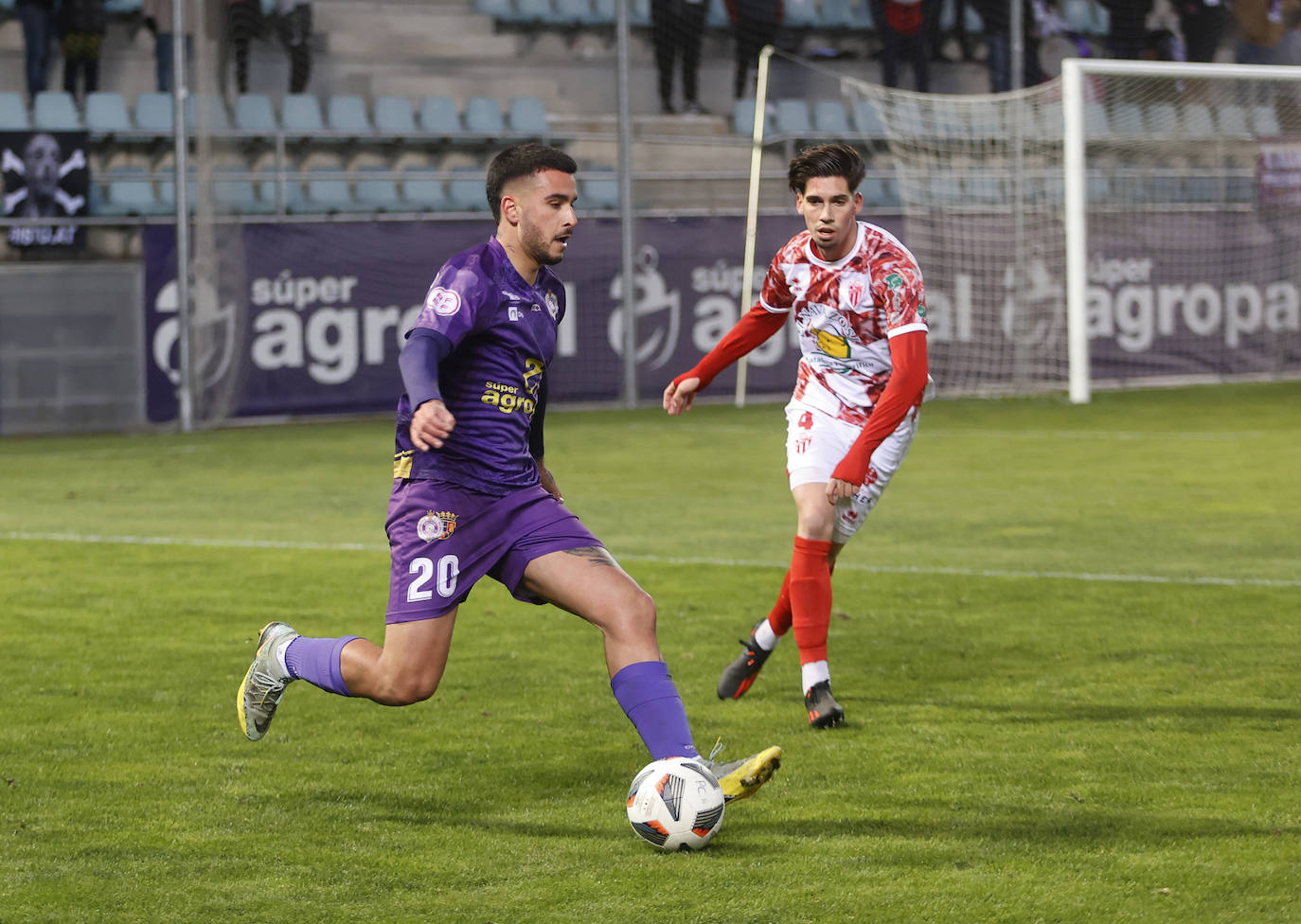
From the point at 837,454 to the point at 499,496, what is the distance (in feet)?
5.68

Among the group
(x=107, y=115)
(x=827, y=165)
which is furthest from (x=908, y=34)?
(x=827, y=165)

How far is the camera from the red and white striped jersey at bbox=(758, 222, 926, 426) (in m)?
5.55

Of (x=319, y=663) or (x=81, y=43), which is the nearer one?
(x=319, y=663)

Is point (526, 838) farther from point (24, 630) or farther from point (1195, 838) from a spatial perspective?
point (24, 630)

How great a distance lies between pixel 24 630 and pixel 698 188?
48.8ft

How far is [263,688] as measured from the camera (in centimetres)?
475

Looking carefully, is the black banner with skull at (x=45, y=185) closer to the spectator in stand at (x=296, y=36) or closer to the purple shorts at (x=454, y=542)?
the spectator in stand at (x=296, y=36)

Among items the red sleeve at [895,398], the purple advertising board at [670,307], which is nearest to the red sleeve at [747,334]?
the red sleeve at [895,398]

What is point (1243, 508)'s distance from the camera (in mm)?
10516

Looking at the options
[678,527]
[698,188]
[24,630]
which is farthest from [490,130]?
[24,630]

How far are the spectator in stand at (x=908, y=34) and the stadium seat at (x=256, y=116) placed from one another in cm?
825

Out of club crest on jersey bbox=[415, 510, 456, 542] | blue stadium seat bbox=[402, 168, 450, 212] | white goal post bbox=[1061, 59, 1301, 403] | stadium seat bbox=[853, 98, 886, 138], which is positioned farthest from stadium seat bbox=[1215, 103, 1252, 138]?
club crest on jersey bbox=[415, 510, 456, 542]

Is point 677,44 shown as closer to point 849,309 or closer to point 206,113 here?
point 206,113

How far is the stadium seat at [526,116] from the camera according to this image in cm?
2192
